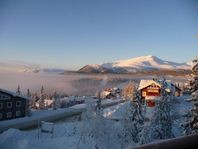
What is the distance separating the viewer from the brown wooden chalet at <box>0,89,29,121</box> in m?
34.1

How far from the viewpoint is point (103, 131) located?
73.9ft

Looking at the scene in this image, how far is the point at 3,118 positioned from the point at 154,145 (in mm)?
34766

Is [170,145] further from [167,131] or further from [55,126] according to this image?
[55,126]

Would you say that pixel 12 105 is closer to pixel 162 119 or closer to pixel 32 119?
pixel 32 119

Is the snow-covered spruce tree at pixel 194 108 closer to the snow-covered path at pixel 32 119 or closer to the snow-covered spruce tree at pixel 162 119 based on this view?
the snow-covered spruce tree at pixel 162 119

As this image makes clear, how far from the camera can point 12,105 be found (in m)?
35.3

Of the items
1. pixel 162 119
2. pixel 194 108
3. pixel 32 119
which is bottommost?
pixel 32 119

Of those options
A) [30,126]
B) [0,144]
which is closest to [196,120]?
[0,144]

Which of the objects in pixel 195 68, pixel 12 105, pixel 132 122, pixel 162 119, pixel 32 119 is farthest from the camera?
pixel 32 119

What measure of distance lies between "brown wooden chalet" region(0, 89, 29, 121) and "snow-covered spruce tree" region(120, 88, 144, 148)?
54.1 feet

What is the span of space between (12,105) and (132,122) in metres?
17.6

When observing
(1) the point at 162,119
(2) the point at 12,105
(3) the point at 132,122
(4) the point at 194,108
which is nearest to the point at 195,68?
(4) the point at 194,108

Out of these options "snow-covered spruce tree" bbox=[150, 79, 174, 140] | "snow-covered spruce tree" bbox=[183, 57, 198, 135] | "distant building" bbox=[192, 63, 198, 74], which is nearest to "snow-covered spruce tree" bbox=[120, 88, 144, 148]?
"snow-covered spruce tree" bbox=[150, 79, 174, 140]

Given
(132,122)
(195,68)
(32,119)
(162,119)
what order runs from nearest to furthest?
(195,68) → (162,119) → (132,122) → (32,119)
